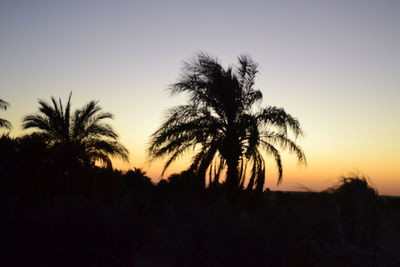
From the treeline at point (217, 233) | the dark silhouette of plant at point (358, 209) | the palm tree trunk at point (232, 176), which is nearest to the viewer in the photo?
the treeline at point (217, 233)

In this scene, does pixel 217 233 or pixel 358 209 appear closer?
pixel 217 233

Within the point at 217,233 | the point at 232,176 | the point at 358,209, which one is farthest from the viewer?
the point at 232,176

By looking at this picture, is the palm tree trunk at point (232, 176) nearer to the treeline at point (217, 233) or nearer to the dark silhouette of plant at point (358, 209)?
the treeline at point (217, 233)

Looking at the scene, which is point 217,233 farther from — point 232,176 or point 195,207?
point 232,176

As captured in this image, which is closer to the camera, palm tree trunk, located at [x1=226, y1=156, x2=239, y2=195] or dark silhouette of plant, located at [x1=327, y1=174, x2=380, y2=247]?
dark silhouette of plant, located at [x1=327, y1=174, x2=380, y2=247]

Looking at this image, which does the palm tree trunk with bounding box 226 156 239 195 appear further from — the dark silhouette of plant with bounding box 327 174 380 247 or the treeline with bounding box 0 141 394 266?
the dark silhouette of plant with bounding box 327 174 380 247

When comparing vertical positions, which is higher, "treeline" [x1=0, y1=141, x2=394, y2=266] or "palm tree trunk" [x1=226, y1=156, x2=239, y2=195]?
"palm tree trunk" [x1=226, y1=156, x2=239, y2=195]

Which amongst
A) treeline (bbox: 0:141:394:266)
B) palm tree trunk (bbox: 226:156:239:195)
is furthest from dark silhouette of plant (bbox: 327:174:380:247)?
palm tree trunk (bbox: 226:156:239:195)

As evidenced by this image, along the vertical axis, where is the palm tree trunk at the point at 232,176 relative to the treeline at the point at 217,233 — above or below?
above

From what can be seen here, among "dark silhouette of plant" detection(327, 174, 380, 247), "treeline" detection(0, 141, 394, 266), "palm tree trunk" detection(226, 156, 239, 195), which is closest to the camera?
"treeline" detection(0, 141, 394, 266)

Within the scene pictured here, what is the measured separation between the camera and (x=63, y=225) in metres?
11.1

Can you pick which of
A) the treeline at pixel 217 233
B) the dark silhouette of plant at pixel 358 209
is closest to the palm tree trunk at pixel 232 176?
the treeline at pixel 217 233

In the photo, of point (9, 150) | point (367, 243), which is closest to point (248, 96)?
point (367, 243)

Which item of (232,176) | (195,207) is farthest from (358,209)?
(232,176)
